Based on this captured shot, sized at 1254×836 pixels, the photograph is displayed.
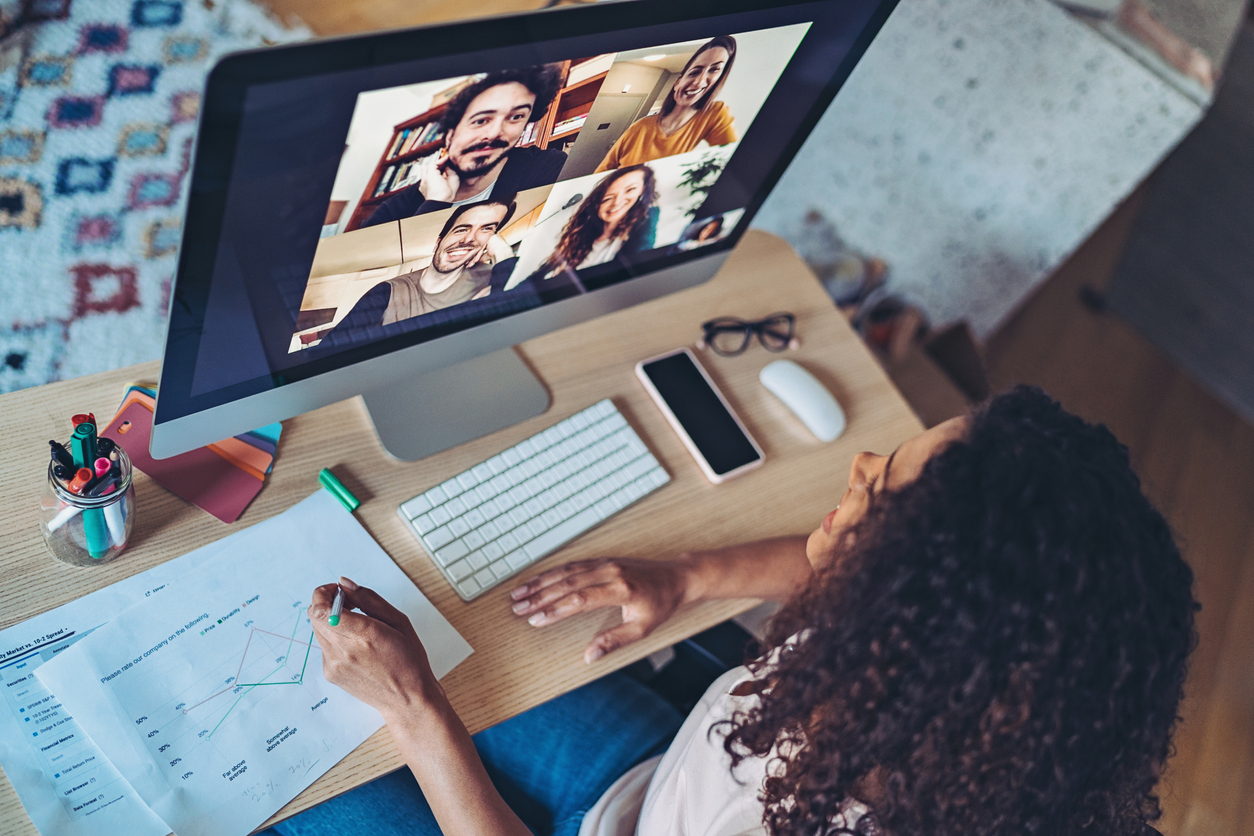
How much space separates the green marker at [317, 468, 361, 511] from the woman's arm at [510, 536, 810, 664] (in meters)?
0.19

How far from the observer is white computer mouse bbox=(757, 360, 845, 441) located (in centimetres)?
104

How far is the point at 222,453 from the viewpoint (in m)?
0.80

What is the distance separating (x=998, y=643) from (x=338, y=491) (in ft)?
2.00

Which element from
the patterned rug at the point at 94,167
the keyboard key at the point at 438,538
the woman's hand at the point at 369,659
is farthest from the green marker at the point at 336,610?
the patterned rug at the point at 94,167

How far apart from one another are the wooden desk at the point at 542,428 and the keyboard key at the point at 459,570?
0.02 meters

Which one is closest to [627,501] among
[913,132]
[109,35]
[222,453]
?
[222,453]

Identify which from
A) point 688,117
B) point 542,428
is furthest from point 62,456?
point 688,117

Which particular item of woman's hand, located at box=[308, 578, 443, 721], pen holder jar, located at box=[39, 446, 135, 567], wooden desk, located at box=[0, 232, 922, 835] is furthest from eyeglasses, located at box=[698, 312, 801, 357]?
pen holder jar, located at box=[39, 446, 135, 567]

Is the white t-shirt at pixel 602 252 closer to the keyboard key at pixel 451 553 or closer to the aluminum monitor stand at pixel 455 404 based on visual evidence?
the aluminum monitor stand at pixel 455 404

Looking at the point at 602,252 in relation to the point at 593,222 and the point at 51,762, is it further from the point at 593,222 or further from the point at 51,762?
the point at 51,762

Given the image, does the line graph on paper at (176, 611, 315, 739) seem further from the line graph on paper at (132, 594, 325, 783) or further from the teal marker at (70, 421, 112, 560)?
the teal marker at (70, 421, 112, 560)

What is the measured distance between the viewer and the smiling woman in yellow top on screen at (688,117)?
26.3 inches

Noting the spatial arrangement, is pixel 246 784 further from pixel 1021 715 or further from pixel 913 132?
pixel 913 132

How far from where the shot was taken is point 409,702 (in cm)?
70
